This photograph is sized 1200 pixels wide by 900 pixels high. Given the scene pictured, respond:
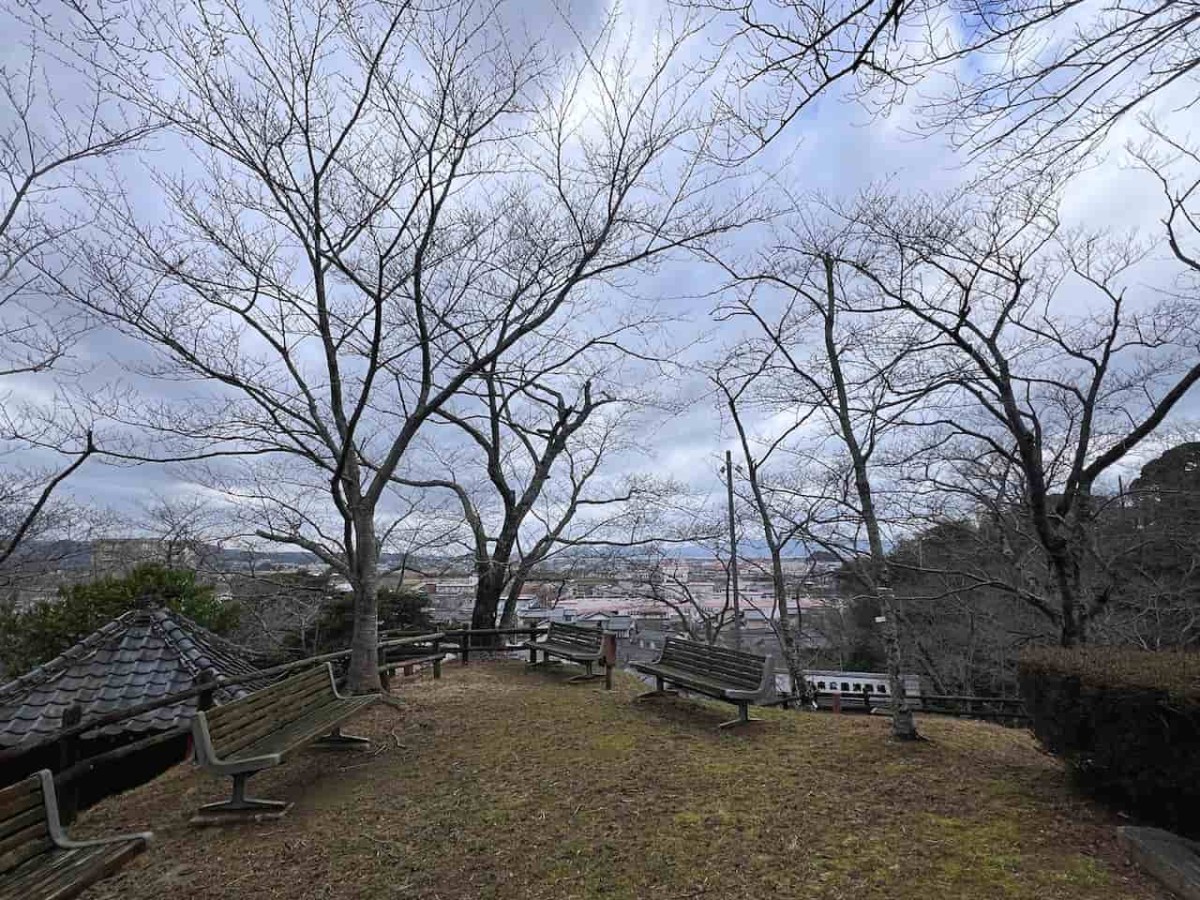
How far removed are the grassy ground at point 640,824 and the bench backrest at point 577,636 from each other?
3615mm

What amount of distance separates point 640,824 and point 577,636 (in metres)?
6.52

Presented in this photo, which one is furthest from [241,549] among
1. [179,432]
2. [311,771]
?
[311,771]

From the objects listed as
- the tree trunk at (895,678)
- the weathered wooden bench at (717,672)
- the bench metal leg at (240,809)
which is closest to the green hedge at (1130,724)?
the tree trunk at (895,678)

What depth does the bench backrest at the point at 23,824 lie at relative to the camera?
2.86 m

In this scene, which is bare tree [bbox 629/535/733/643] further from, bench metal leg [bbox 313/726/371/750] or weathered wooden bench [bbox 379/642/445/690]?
bench metal leg [bbox 313/726/371/750]

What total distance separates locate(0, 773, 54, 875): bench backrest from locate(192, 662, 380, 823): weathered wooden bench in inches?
28.6

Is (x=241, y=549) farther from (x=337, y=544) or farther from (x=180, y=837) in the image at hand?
(x=180, y=837)

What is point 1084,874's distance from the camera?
9.71 feet

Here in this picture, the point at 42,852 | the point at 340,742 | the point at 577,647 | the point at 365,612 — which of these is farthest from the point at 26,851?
the point at 577,647

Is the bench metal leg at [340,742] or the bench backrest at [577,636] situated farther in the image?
the bench backrest at [577,636]

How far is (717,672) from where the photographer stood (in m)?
6.73

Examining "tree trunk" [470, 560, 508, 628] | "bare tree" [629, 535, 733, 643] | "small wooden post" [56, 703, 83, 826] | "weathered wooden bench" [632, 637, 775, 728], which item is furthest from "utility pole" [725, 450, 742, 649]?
"small wooden post" [56, 703, 83, 826]

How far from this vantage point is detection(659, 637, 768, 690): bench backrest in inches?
243

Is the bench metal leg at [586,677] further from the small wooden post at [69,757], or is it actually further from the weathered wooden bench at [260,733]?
the small wooden post at [69,757]
